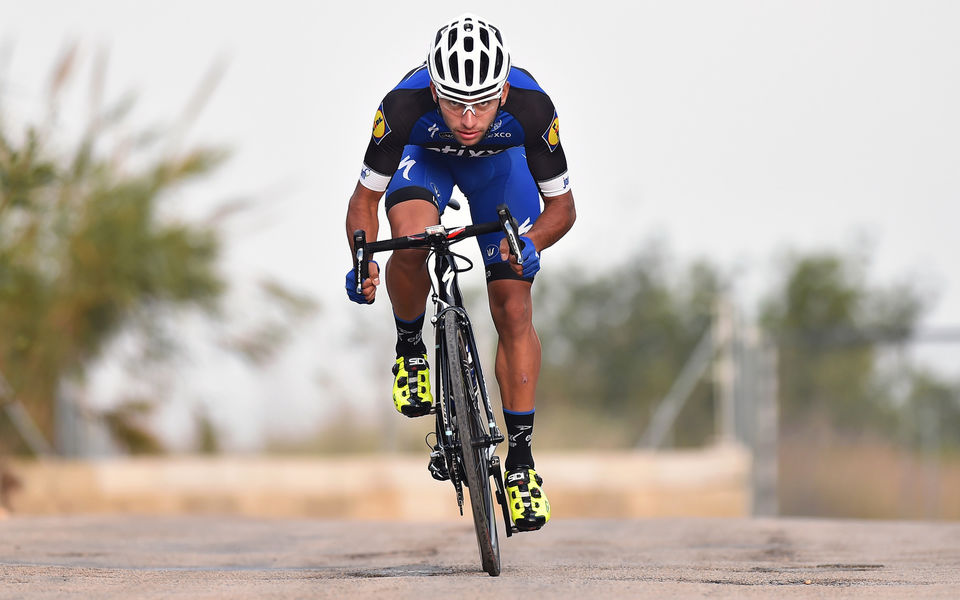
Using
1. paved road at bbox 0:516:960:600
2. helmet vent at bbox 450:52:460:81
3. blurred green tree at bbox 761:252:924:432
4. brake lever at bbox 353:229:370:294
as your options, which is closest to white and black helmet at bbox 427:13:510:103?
helmet vent at bbox 450:52:460:81

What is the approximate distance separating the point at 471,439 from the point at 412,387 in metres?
0.58

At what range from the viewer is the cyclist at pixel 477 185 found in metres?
4.86

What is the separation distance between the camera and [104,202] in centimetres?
1549

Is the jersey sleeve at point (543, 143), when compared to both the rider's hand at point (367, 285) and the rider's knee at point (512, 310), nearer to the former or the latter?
the rider's knee at point (512, 310)

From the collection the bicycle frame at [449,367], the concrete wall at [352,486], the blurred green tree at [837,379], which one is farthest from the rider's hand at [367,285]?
the blurred green tree at [837,379]

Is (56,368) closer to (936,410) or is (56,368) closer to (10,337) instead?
(10,337)

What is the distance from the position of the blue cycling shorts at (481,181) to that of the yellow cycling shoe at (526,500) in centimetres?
88

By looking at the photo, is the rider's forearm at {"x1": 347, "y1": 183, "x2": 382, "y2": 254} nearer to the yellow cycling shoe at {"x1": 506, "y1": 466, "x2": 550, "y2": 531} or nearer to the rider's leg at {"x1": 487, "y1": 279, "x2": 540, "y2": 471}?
the rider's leg at {"x1": 487, "y1": 279, "x2": 540, "y2": 471}

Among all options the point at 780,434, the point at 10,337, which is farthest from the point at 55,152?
the point at 780,434

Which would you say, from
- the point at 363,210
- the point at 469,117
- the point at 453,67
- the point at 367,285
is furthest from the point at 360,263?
Answer: the point at 453,67

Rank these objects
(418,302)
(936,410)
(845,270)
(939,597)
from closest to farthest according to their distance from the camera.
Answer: (939,597), (418,302), (936,410), (845,270)

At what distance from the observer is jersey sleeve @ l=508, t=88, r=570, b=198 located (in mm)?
5125

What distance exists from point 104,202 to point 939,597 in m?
13.4

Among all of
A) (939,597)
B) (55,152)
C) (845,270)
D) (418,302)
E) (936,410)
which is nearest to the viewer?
(939,597)
